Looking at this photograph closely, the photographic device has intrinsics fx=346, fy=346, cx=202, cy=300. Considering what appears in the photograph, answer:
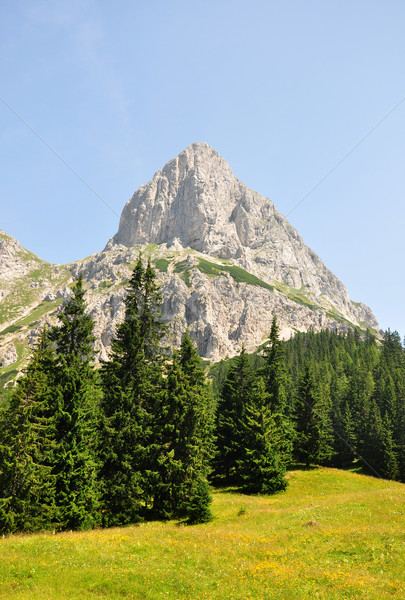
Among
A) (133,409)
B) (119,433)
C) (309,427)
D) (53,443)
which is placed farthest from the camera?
(309,427)

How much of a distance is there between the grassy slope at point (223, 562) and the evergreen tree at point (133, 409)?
4.27 m

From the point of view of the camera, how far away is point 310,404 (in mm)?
58500

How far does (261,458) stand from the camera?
39.0 metres

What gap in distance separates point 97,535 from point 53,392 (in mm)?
10436

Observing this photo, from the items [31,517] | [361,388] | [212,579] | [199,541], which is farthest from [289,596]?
[361,388]

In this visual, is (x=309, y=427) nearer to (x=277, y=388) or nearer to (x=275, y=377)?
(x=277, y=388)

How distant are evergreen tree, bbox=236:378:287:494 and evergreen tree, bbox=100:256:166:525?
13442mm

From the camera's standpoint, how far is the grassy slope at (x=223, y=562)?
13.9m

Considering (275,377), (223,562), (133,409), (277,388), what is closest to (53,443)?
(133,409)

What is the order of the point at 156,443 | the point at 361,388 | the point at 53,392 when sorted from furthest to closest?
the point at 361,388 < the point at 156,443 < the point at 53,392

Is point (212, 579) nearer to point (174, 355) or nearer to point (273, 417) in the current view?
point (174, 355)

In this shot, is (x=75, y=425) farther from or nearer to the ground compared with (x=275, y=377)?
nearer to the ground

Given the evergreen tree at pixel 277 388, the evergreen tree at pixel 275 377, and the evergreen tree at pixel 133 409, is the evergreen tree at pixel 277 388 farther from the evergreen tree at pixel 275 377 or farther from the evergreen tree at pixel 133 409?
the evergreen tree at pixel 133 409

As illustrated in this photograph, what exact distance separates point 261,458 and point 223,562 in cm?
2328
